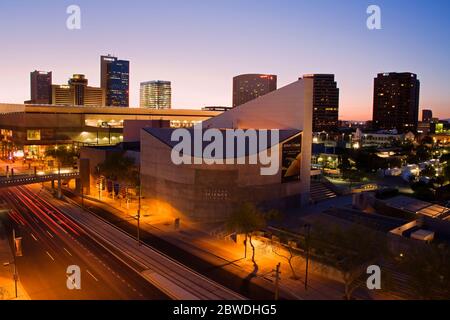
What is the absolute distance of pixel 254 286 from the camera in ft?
101

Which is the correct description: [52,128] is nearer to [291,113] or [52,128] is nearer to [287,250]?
[291,113]

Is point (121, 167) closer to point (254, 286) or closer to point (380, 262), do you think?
point (254, 286)

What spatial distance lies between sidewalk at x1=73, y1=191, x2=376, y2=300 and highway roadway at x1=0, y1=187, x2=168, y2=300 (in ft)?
24.2

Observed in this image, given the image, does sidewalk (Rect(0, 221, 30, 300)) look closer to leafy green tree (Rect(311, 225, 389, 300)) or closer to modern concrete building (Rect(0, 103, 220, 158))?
leafy green tree (Rect(311, 225, 389, 300))

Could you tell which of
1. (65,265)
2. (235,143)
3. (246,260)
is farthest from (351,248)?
(235,143)

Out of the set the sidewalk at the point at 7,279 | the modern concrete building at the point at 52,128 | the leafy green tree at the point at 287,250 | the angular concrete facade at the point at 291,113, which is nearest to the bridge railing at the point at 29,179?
the sidewalk at the point at 7,279

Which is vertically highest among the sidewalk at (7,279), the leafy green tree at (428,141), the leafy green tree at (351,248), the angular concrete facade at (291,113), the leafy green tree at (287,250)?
the angular concrete facade at (291,113)

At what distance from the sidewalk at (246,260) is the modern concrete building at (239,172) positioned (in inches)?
147

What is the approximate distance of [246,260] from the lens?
36.2m

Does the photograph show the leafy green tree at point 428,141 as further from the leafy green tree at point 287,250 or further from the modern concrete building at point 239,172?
the leafy green tree at point 287,250

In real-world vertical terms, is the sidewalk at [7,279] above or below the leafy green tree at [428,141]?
below

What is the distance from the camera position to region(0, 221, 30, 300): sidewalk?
2796 cm

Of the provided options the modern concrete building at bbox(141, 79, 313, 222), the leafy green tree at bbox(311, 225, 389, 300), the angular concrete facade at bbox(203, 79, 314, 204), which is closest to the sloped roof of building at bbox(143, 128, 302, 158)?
the modern concrete building at bbox(141, 79, 313, 222)

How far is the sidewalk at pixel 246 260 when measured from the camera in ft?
98.5
